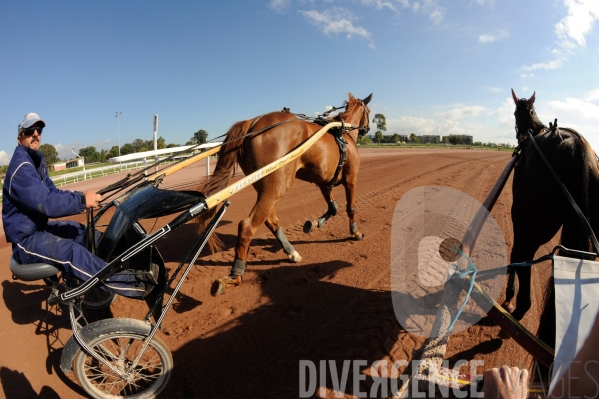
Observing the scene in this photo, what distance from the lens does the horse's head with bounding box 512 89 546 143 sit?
3.63m

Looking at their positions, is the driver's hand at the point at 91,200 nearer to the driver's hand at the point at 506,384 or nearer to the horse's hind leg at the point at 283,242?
the horse's hind leg at the point at 283,242

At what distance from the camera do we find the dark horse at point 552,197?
2238 mm

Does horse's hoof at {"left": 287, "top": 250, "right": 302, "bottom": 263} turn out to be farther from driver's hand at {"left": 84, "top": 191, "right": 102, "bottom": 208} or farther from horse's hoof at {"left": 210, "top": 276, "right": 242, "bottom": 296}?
driver's hand at {"left": 84, "top": 191, "right": 102, "bottom": 208}

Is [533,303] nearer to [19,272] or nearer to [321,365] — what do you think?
[321,365]

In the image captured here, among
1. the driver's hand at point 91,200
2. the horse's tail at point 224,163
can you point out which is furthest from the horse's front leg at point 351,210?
the driver's hand at point 91,200

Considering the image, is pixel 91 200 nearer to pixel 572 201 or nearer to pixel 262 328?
pixel 262 328

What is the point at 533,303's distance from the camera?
3.50 metres

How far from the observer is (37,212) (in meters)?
2.50

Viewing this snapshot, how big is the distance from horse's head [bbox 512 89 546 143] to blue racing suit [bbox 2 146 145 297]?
423 centimetres

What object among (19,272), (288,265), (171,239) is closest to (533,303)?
(288,265)

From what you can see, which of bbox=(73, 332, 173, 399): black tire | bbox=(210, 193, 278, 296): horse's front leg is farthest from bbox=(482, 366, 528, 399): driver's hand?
bbox=(210, 193, 278, 296): horse's front leg

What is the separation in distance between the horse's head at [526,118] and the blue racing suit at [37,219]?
4233mm

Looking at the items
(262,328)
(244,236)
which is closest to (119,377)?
(262,328)

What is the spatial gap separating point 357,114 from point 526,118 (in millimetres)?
3368
